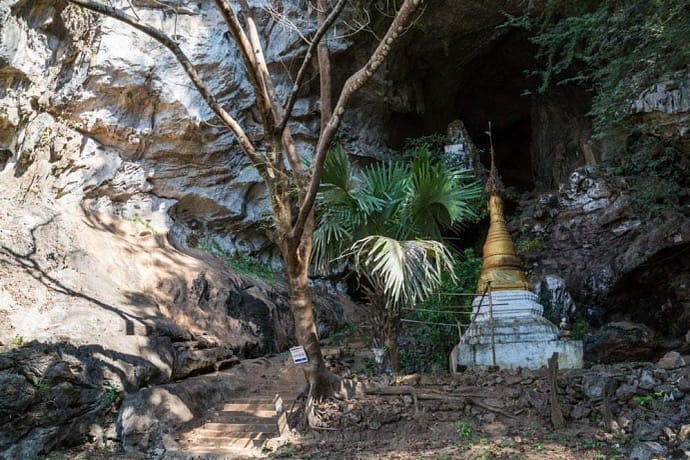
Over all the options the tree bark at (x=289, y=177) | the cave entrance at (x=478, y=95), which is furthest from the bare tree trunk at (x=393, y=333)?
the cave entrance at (x=478, y=95)

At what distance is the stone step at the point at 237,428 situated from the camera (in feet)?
21.6

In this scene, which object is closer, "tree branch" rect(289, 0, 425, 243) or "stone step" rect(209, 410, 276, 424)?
"tree branch" rect(289, 0, 425, 243)

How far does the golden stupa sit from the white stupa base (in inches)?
20.6

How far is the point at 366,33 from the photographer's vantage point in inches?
590

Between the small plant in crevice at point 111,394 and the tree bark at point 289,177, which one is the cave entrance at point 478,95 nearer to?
the tree bark at point 289,177

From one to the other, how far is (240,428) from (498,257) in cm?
502

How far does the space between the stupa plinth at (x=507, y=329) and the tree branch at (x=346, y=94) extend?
3560 mm

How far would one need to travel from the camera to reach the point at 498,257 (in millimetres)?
9367

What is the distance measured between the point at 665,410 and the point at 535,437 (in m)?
1.37

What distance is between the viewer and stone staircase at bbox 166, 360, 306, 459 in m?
6.16

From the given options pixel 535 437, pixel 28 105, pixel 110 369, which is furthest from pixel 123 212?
pixel 535 437

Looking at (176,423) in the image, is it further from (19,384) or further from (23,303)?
(23,303)

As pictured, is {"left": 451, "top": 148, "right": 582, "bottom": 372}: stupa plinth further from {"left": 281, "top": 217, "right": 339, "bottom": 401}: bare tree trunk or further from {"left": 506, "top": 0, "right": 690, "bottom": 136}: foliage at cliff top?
{"left": 506, "top": 0, "right": 690, "bottom": 136}: foliage at cliff top

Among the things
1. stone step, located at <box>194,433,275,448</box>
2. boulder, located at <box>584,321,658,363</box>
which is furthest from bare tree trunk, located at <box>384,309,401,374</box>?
boulder, located at <box>584,321,658,363</box>
